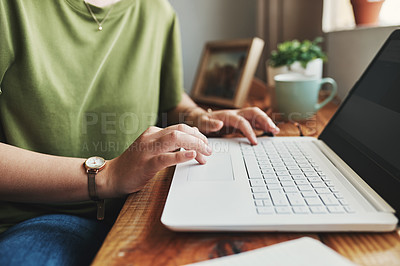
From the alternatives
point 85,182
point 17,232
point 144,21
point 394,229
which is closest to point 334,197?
point 394,229

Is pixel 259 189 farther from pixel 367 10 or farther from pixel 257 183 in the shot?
pixel 367 10

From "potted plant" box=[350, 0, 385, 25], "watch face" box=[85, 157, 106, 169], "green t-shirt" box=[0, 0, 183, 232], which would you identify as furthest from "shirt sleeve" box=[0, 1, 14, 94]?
"potted plant" box=[350, 0, 385, 25]

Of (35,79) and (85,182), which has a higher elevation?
(35,79)

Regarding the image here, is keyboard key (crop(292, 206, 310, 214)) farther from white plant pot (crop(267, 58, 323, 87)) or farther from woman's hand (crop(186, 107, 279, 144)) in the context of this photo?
white plant pot (crop(267, 58, 323, 87))

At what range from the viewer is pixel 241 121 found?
2.36 ft

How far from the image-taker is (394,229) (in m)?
0.39

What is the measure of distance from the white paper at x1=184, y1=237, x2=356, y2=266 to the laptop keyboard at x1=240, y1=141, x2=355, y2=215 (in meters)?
0.06

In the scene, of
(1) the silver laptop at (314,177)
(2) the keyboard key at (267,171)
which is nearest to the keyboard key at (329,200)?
(1) the silver laptop at (314,177)

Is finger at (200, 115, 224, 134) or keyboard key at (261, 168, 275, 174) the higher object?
finger at (200, 115, 224, 134)

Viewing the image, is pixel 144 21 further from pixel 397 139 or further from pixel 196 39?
pixel 196 39

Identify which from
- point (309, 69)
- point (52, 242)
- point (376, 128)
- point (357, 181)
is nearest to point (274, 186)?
point (357, 181)

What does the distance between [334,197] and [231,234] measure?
16cm

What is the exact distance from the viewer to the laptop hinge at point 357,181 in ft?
1.36

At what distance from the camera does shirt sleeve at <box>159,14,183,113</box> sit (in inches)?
37.8
